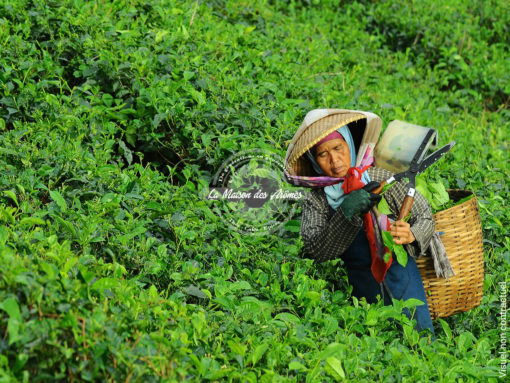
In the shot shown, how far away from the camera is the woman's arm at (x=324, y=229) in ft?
10.7

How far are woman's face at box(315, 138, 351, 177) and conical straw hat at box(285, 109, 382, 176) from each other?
0.10 m

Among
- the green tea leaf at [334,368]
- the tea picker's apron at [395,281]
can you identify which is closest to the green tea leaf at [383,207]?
the tea picker's apron at [395,281]

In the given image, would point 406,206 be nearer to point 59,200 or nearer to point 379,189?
point 379,189

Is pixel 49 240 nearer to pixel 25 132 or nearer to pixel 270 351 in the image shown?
pixel 270 351

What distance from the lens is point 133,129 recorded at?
4.59 meters

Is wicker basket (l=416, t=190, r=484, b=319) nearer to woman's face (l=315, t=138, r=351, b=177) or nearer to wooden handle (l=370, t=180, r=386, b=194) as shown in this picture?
wooden handle (l=370, t=180, r=386, b=194)

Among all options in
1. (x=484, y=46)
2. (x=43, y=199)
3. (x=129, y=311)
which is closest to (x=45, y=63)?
(x=43, y=199)

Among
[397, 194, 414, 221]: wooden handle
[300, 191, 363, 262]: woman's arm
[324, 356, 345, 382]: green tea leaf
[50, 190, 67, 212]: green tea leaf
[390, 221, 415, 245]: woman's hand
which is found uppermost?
[397, 194, 414, 221]: wooden handle

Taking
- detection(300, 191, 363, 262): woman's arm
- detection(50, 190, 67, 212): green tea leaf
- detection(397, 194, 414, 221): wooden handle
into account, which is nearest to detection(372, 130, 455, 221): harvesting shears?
detection(397, 194, 414, 221): wooden handle

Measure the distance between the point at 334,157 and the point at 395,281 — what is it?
0.76m

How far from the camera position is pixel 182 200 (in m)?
3.97

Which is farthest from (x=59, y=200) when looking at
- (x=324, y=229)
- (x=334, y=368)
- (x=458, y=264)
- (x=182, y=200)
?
(x=458, y=264)

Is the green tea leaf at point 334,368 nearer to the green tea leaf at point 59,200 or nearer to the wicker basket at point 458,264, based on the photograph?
the wicker basket at point 458,264

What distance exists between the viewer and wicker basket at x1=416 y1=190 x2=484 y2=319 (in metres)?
3.54
